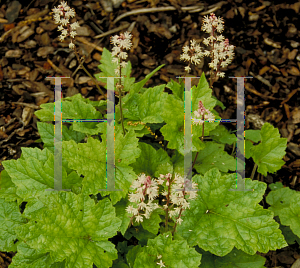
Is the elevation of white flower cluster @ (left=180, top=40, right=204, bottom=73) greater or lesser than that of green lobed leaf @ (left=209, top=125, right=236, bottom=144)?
greater

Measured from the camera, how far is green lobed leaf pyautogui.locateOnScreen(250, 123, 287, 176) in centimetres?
300

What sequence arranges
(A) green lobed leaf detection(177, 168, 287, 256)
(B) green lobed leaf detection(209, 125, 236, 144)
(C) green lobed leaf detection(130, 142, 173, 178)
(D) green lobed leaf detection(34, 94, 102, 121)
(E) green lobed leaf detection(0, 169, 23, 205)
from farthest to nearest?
(B) green lobed leaf detection(209, 125, 236, 144)
(D) green lobed leaf detection(34, 94, 102, 121)
(C) green lobed leaf detection(130, 142, 173, 178)
(E) green lobed leaf detection(0, 169, 23, 205)
(A) green lobed leaf detection(177, 168, 287, 256)

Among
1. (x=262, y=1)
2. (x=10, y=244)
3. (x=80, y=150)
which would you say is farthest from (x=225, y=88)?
(x=10, y=244)

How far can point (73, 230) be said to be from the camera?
2.26 metres

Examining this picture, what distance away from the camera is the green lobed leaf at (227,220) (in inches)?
92.8

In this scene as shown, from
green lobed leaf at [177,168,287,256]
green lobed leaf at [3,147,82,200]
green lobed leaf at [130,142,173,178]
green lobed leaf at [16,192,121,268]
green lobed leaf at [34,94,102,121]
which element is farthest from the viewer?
green lobed leaf at [34,94,102,121]

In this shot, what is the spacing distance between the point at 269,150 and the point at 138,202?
1.71m

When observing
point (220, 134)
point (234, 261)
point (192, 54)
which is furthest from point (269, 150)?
point (192, 54)

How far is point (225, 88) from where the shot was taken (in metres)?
4.13

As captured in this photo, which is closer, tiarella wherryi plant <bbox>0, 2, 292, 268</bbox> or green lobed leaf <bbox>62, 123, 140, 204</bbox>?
tiarella wherryi plant <bbox>0, 2, 292, 268</bbox>

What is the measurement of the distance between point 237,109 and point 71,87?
7.57ft

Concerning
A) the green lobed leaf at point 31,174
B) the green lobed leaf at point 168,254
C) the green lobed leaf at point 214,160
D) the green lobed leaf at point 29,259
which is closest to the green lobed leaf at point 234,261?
the green lobed leaf at point 168,254

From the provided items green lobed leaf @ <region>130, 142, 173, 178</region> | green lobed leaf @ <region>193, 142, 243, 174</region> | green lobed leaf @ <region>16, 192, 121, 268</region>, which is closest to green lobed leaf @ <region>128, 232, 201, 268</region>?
green lobed leaf @ <region>16, 192, 121, 268</region>

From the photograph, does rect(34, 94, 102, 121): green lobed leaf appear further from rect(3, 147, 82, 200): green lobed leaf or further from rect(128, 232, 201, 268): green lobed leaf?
rect(128, 232, 201, 268): green lobed leaf
